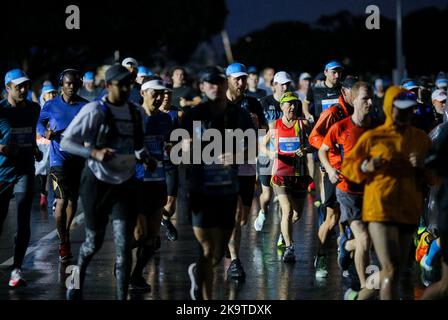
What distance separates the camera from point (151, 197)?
1129cm

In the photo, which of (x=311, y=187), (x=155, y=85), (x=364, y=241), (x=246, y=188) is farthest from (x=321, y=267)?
(x=311, y=187)

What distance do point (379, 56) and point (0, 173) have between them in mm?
123414

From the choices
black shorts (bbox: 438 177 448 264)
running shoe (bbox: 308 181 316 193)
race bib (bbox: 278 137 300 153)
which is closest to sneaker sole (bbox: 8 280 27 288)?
race bib (bbox: 278 137 300 153)

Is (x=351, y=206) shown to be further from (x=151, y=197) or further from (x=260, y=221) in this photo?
(x=260, y=221)

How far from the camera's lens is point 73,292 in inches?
384

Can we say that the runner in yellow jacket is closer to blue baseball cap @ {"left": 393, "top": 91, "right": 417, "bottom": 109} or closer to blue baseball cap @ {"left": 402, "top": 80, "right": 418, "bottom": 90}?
blue baseball cap @ {"left": 393, "top": 91, "right": 417, "bottom": 109}

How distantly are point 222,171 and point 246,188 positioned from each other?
9.04 feet

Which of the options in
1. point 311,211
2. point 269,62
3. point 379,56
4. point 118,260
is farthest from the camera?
point 379,56

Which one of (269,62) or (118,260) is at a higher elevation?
(269,62)

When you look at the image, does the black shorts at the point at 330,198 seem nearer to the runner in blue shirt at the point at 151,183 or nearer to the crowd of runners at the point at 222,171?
the crowd of runners at the point at 222,171

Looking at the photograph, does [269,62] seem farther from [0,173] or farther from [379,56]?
[0,173]

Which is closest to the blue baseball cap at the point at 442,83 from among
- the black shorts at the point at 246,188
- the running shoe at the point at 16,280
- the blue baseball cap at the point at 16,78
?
the black shorts at the point at 246,188

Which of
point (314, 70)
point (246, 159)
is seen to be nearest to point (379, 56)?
point (314, 70)

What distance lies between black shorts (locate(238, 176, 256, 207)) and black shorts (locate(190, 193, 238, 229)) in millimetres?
2645
